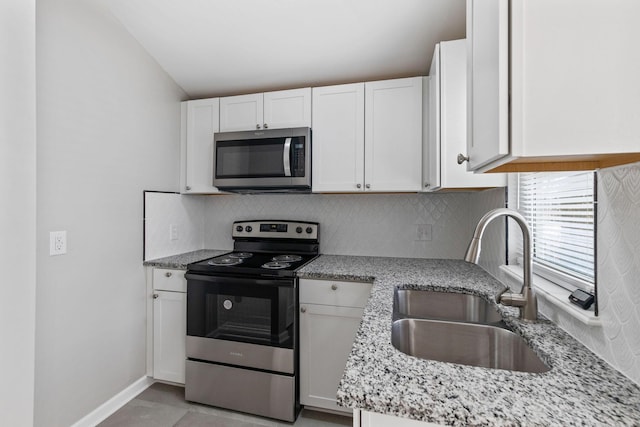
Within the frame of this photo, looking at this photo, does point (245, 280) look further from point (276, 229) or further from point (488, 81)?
point (488, 81)

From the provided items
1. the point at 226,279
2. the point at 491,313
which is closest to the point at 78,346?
the point at 226,279

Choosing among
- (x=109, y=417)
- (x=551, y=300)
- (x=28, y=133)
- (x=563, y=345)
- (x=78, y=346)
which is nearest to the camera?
(x=563, y=345)

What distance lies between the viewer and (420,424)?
25.7 inches

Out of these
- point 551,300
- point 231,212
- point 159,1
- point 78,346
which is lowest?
point 78,346

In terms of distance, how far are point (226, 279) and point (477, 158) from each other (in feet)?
5.14

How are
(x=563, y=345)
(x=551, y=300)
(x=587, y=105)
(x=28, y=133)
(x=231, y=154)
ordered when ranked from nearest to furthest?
(x=587, y=105) < (x=563, y=345) < (x=551, y=300) < (x=28, y=133) < (x=231, y=154)

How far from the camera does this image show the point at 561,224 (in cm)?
117

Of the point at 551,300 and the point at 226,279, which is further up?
the point at 551,300

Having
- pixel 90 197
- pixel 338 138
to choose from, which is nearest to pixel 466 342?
pixel 338 138

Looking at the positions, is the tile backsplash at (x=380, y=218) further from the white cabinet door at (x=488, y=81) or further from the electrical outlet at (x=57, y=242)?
the white cabinet door at (x=488, y=81)

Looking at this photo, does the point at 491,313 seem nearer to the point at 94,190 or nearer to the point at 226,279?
the point at 226,279

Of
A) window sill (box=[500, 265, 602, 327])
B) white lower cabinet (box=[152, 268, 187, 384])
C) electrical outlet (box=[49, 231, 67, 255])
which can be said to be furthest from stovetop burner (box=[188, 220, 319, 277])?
window sill (box=[500, 265, 602, 327])

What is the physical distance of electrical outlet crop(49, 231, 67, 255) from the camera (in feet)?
Answer: 5.13

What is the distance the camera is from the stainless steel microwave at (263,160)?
2117 mm
